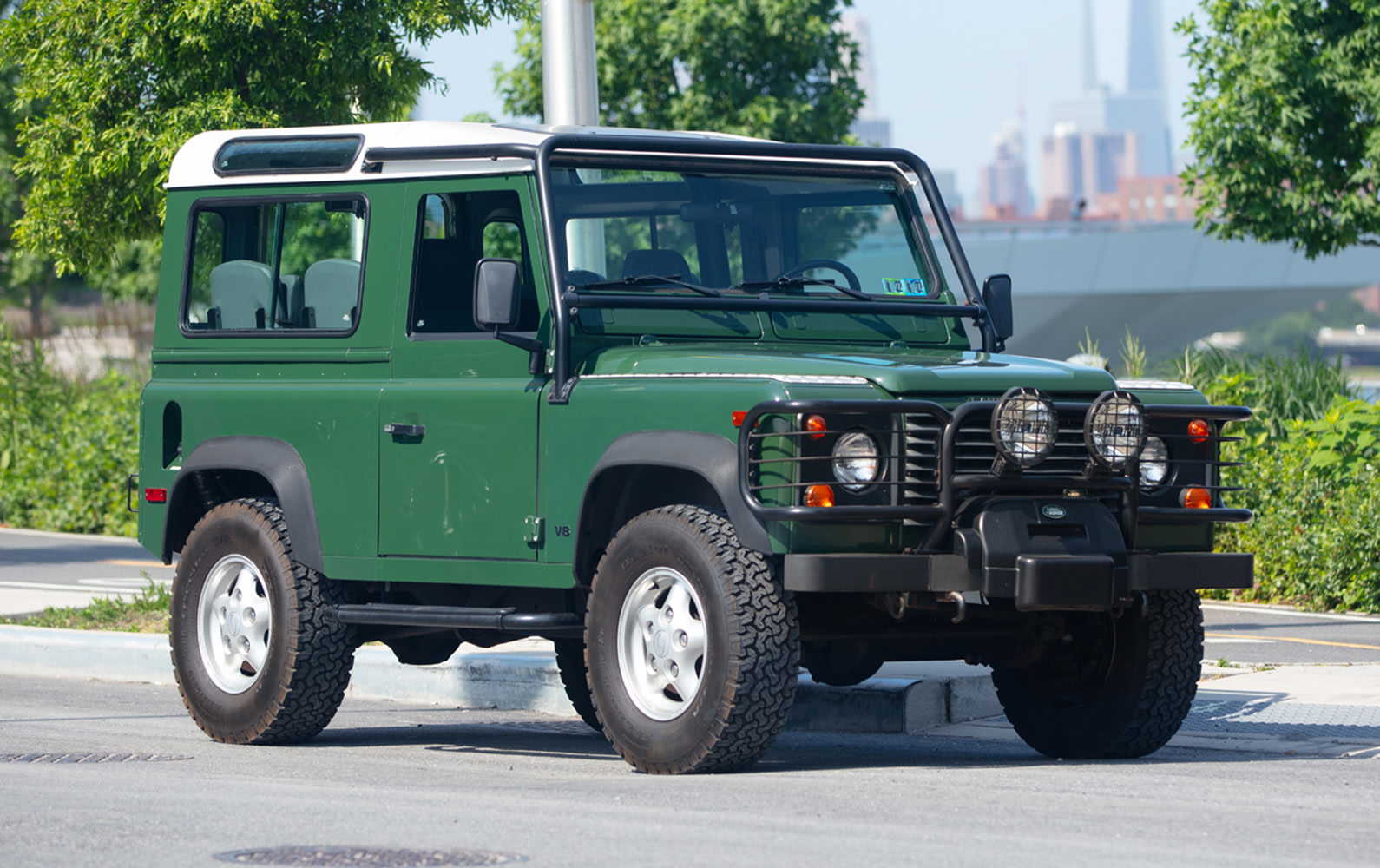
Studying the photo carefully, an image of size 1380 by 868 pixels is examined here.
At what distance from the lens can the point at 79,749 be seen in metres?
8.28

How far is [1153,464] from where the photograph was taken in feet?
24.5

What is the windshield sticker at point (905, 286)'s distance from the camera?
8.39 metres

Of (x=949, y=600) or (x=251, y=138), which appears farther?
(x=251, y=138)

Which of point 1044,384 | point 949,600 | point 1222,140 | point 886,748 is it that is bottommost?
point 886,748

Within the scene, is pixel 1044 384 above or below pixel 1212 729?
above

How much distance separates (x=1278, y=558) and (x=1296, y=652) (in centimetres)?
287

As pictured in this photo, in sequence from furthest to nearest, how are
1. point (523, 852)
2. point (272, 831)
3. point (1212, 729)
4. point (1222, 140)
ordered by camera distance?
point (1222, 140) → point (1212, 729) → point (272, 831) → point (523, 852)

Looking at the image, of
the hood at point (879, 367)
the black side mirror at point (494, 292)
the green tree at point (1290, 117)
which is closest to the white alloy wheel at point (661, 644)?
the hood at point (879, 367)

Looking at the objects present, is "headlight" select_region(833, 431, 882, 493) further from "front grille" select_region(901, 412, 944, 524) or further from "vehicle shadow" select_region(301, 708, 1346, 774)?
"vehicle shadow" select_region(301, 708, 1346, 774)

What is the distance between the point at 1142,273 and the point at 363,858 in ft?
157

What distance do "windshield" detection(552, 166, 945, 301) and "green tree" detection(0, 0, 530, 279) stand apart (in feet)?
16.1

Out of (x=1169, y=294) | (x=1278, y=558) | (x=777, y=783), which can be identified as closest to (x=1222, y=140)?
(x=1278, y=558)

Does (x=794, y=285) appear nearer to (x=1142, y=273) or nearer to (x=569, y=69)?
(x=569, y=69)

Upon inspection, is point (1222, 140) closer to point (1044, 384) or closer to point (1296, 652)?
point (1296, 652)
